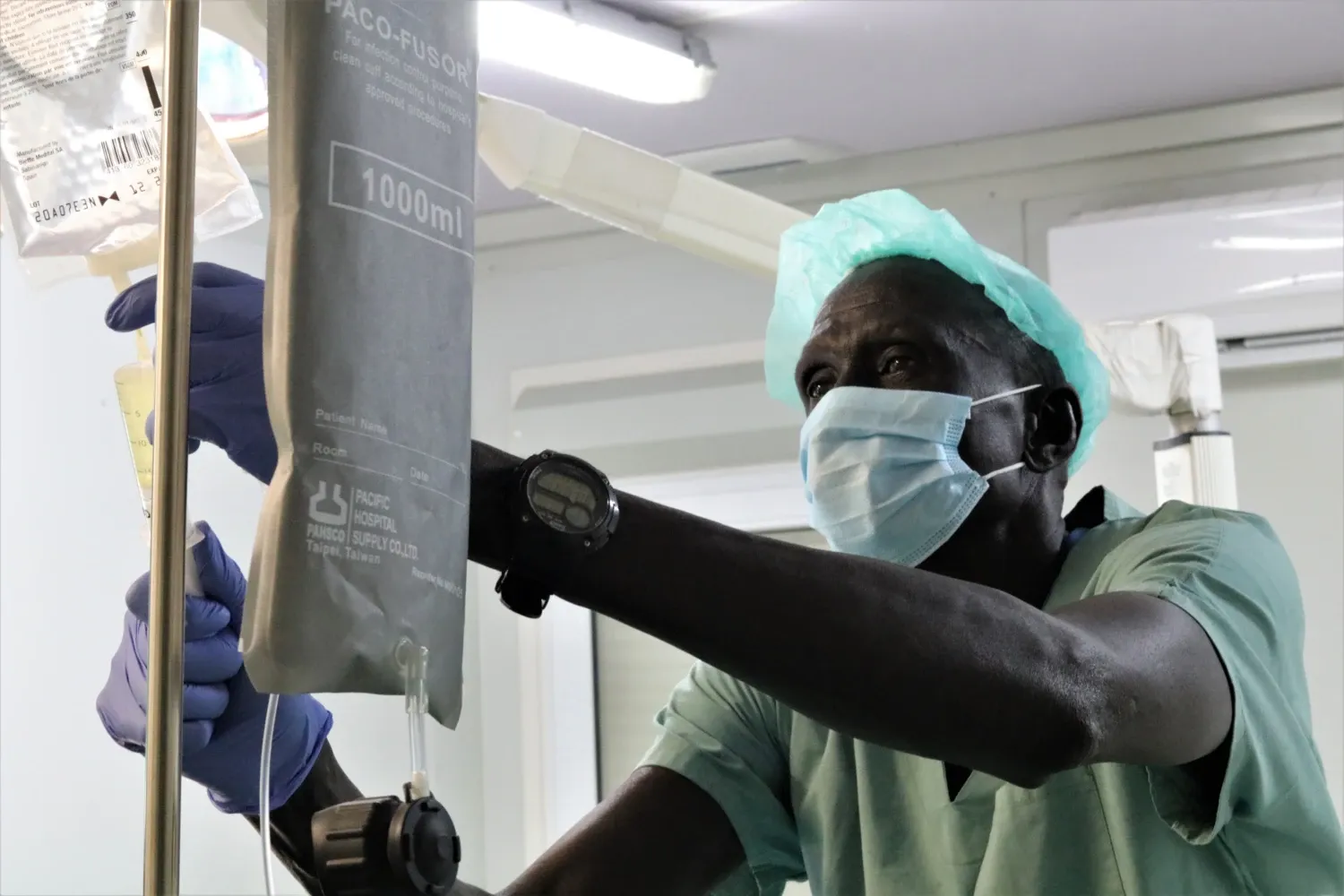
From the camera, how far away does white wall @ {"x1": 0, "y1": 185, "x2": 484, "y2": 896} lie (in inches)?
87.4

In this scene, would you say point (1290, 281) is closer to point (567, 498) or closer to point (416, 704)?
point (567, 498)

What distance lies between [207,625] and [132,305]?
0.20 metres

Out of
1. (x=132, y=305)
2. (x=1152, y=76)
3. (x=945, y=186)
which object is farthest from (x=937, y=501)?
(x=945, y=186)

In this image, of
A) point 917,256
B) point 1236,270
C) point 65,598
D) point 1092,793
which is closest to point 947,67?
point 1236,270

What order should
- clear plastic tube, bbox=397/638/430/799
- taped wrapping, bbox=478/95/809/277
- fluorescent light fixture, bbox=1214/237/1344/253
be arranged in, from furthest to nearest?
fluorescent light fixture, bbox=1214/237/1344/253, taped wrapping, bbox=478/95/809/277, clear plastic tube, bbox=397/638/430/799

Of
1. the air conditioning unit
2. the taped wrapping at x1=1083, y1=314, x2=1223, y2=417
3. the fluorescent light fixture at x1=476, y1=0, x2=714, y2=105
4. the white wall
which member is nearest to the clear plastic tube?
the taped wrapping at x1=1083, y1=314, x2=1223, y2=417

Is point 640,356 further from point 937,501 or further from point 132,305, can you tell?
point 132,305

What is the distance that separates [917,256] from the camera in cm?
144

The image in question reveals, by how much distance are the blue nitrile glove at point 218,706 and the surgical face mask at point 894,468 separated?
1.68 ft

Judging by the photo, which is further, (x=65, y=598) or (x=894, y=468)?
(x=65, y=598)

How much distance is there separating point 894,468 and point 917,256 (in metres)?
0.23

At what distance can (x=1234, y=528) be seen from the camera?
1143mm

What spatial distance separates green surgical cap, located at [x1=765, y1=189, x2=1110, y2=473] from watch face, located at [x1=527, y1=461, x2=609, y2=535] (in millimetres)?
734

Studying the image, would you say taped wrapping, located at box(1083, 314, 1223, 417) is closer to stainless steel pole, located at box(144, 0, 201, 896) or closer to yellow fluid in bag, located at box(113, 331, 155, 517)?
yellow fluid in bag, located at box(113, 331, 155, 517)
